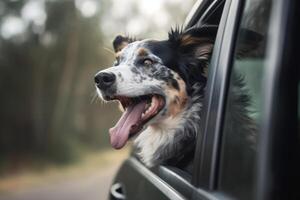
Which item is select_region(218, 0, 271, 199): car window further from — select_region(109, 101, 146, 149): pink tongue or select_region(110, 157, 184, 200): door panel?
select_region(109, 101, 146, 149): pink tongue

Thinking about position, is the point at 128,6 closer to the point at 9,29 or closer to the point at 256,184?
the point at 256,184

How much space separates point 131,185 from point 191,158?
21.5 inches

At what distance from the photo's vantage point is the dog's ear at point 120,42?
2.61m

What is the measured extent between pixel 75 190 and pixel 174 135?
733 cm

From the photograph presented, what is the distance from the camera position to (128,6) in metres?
6.25

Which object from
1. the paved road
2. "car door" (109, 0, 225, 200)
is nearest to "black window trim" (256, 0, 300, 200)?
"car door" (109, 0, 225, 200)

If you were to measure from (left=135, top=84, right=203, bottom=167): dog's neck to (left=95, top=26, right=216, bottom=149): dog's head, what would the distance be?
0.02 metres

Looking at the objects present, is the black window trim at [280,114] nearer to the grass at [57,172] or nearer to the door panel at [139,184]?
the door panel at [139,184]

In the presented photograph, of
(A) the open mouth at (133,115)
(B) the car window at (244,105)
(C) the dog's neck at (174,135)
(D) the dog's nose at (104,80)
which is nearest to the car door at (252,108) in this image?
Answer: (B) the car window at (244,105)

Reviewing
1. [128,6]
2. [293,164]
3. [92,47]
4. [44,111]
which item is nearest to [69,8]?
[92,47]

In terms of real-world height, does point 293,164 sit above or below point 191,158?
above

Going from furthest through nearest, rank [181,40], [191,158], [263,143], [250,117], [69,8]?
[69,8] → [181,40] → [191,158] → [250,117] → [263,143]

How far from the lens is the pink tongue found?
7.66 feet

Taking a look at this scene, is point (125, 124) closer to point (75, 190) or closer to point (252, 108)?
point (252, 108)
